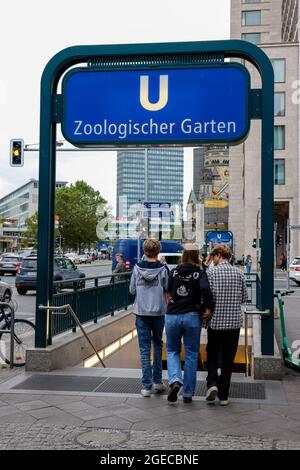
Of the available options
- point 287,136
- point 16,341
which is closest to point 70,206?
point 287,136

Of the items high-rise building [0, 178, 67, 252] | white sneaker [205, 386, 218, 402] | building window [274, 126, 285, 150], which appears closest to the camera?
white sneaker [205, 386, 218, 402]

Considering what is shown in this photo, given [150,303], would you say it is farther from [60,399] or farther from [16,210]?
[16,210]

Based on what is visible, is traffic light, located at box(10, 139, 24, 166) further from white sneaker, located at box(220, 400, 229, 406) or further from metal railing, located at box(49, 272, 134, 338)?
white sneaker, located at box(220, 400, 229, 406)

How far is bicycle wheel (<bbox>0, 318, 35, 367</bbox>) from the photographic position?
7773 millimetres

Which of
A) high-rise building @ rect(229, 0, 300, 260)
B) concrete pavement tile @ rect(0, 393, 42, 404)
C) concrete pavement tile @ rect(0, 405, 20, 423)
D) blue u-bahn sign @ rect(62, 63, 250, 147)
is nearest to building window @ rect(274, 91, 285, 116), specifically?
high-rise building @ rect(229, 0, 300, 260)

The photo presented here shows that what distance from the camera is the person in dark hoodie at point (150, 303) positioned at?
5977 mm

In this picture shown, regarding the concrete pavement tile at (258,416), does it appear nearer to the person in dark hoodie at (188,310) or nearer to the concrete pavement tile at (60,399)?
the person in dark hoodie at (188,310)

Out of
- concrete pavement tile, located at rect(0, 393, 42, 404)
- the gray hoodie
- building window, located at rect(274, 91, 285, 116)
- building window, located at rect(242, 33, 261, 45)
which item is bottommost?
concrete pavement tile, located at rect(0, 393, 42, 404)

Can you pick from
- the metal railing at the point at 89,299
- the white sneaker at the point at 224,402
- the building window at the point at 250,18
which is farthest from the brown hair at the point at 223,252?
the building window at the point at 250,18

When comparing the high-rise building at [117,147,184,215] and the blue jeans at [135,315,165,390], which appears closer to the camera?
the blue jeans at [135,315,165,390]

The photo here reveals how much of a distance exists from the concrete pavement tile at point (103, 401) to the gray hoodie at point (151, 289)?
96 cm

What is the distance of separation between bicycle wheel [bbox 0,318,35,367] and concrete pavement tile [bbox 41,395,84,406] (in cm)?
186

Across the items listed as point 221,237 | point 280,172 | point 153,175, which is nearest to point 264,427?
point 221,237

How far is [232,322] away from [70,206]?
89.7 meters
